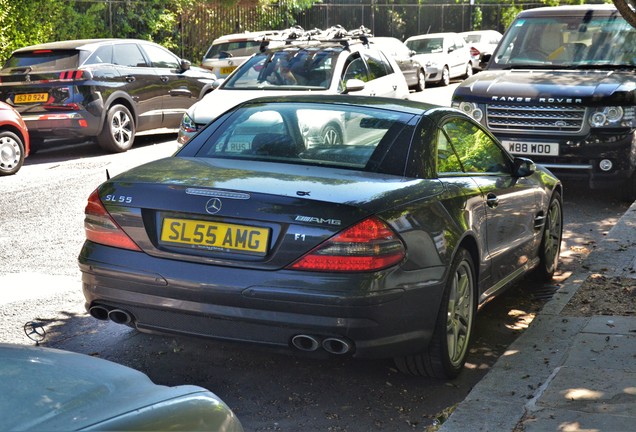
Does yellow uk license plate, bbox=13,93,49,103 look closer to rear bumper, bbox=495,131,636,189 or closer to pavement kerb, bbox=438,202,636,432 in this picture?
rear bumper, bbox=495,131,636,189

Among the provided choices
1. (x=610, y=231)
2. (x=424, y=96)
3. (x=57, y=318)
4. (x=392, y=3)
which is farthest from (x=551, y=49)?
(x=392, y=3)

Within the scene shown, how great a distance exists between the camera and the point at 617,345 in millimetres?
5895

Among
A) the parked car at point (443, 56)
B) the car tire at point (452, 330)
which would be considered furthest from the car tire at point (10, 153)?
the parked car at point (443, 56)

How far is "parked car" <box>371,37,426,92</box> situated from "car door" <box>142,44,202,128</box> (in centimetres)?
956

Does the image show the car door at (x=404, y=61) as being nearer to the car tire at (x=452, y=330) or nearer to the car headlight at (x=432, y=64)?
the car headlight at (x=432, y=64)

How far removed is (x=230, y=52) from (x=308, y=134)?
1785cm

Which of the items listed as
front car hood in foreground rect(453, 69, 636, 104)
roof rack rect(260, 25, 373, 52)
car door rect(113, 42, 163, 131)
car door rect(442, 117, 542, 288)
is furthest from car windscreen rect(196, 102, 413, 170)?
car door rect(113, 42, 163, 131)

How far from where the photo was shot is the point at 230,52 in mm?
23469

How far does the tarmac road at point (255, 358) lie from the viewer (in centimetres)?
512

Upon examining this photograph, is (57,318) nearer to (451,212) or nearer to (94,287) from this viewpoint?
(94,287)

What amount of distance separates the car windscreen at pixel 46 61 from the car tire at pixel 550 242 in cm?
934

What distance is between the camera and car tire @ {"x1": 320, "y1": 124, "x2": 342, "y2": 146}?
593cm

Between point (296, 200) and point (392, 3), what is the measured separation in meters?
39.5

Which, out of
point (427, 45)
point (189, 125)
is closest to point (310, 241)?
point (189, 125)
